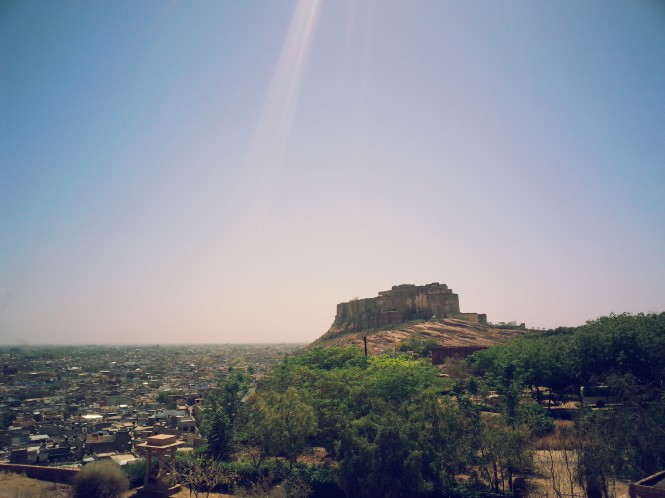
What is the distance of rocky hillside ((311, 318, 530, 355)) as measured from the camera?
65938mm

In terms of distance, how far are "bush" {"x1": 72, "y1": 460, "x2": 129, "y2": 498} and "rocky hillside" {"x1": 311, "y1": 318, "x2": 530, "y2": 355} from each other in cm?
4390

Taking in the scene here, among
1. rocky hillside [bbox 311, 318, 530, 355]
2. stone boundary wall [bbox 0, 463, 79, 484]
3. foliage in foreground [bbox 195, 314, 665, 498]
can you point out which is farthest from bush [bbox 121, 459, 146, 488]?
rocky hillside [bbox 311, 318, 530, 355]

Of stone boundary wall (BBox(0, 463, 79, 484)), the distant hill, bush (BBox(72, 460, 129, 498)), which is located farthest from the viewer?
the distant hill

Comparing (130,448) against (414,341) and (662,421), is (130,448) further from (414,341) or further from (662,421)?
(414,341)

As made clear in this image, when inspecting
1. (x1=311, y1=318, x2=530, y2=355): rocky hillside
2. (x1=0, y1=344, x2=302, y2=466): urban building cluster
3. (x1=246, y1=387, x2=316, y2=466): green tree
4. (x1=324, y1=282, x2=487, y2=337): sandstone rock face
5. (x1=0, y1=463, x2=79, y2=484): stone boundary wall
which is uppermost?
(x1=324, y1=282, x2=487, y2=337): sandstone rock face

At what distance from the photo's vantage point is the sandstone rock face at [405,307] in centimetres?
8719

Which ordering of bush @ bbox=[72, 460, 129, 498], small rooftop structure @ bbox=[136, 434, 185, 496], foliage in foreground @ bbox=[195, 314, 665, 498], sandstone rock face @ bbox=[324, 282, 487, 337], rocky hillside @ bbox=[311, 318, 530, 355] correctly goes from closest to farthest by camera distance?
foliage in foreground @ bbox=[195, 314, 665, 498] → bush @ bbox=[72, 460, 129, 498] → small rooftop structure @ bbox=[136, 434, 185, 496] → rocky hillside @ bbox=[311, 318, 530, 355] → sandstone rock face @ bbox=[324, 282, 487, 337]

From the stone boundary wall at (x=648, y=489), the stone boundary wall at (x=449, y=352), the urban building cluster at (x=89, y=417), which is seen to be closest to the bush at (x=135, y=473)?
the urban building cluster at (x=89, y=417)

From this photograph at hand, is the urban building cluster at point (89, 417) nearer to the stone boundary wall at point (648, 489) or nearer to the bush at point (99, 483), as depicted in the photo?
the bush at point (99, 483)

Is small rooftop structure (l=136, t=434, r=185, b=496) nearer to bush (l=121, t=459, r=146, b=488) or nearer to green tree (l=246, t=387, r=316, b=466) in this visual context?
bush (l=121, t=459, r=146, b=488)

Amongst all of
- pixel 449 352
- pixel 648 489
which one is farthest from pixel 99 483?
pixel 449 352

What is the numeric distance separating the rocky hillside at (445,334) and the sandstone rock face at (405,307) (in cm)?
536

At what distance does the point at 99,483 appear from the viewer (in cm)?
1977

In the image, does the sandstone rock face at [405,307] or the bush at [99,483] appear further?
the sandstone rock face at [405,307]
